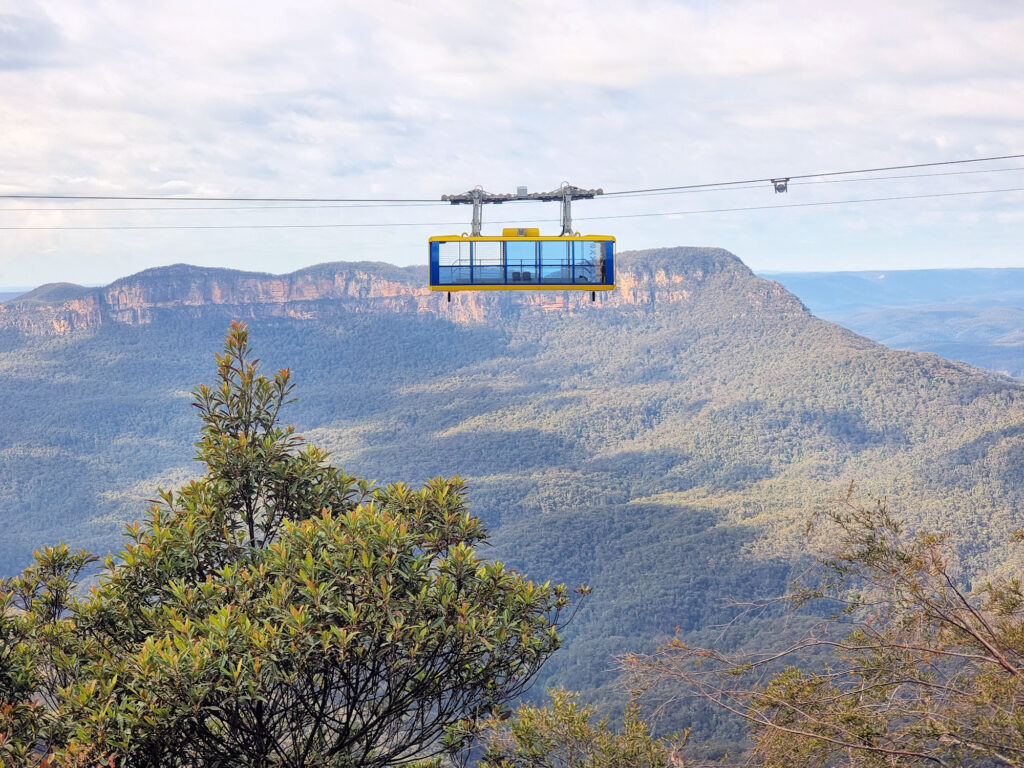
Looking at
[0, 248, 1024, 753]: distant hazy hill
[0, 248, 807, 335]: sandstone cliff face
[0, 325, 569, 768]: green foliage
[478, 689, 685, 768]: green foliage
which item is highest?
[0, 248, 807, 335]: sandstone cliff face

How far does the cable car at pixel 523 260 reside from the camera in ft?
53.7

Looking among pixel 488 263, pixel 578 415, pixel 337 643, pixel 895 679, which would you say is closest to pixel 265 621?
pixel 337 643

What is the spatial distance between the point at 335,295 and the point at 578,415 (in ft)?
148

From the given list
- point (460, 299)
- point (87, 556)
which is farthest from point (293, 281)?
point (87, 556)

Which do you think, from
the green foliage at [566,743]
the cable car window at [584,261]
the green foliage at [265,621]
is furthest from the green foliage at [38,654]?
the cable car window at [584,261]

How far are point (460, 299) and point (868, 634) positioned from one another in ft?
399

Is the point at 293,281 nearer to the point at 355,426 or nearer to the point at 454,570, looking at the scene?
the point at 355,426

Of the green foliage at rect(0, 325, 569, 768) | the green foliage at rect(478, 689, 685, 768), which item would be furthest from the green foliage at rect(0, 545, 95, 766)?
the green foliage at rect(478, 689, 685, 768)

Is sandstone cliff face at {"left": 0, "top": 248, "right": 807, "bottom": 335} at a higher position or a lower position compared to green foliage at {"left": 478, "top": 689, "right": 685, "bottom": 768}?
higher

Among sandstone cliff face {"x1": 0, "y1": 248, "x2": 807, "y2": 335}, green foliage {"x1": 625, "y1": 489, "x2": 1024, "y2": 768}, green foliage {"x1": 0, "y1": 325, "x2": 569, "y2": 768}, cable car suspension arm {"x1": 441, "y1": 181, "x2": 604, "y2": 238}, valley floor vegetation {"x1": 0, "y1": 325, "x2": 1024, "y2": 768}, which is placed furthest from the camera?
sandstone cliff face {"x1": 0, "y1": 248, "x2": 807, "y2": 335}

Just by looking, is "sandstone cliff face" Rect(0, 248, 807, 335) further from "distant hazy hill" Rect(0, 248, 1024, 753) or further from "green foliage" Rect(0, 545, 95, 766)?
"green foliage" Rect(0, 545, 95, 766)

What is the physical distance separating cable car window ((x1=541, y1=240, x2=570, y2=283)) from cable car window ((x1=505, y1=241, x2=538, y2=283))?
0.17 meters

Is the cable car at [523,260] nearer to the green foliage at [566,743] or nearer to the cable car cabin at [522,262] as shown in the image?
the cable car cabin at [522,262]

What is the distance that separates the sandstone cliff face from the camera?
4707 inches
